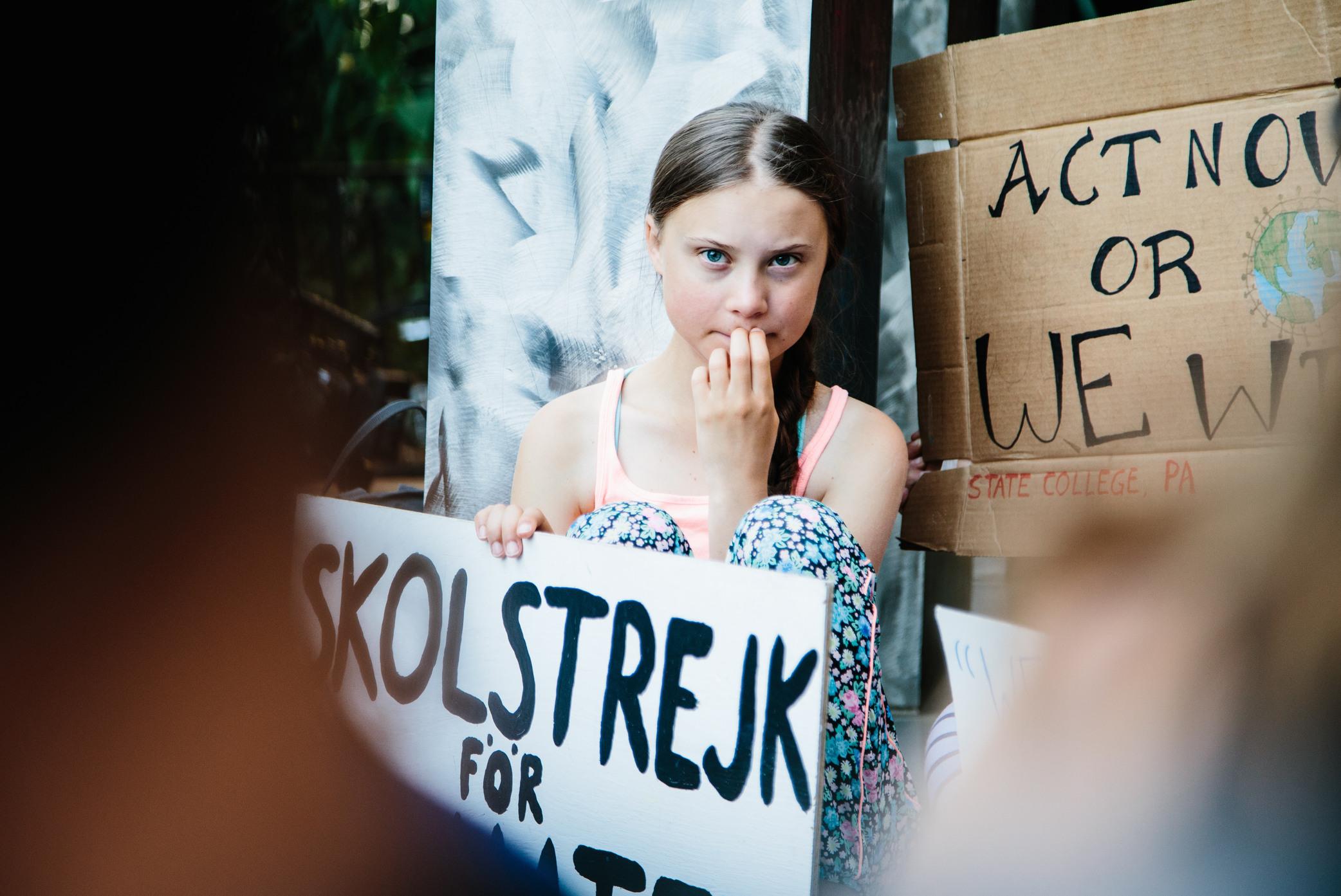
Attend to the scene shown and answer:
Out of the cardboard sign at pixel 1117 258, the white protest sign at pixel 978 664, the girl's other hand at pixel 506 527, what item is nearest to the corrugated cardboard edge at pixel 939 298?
the cardboard sign at pixel 1117 258

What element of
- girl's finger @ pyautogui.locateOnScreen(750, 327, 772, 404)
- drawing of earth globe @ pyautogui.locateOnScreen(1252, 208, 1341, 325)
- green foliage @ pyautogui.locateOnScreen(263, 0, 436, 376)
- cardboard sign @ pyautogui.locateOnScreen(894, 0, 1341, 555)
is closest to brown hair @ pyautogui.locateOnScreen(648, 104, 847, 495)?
girl's finger @ pyautogui.locateOnScreen(750, 327, 772, 404)

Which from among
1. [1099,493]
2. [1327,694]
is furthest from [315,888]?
[1099,493]

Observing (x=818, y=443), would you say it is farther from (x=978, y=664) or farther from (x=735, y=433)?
(x=978, y=664)

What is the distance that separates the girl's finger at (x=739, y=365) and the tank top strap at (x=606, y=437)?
27 centimetres

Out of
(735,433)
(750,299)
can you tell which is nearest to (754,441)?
(735,433)

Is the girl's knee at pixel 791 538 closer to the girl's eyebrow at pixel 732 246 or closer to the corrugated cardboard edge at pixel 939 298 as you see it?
the girl's eyebrow at pixel 732 246

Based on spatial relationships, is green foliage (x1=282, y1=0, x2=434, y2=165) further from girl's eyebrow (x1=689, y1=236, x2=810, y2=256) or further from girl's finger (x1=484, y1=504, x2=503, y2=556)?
girl's finger (x1=484, y1=504, x2=503, y2=556)

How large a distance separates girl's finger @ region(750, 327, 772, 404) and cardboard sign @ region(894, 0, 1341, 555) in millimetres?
405

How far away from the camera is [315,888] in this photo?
507 mm

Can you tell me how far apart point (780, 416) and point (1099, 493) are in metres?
0.47

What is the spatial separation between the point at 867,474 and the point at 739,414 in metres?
0.24

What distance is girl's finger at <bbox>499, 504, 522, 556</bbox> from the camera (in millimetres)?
1145

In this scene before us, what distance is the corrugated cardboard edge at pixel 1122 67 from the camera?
1.33 meters

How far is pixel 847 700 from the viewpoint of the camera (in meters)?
1.12
